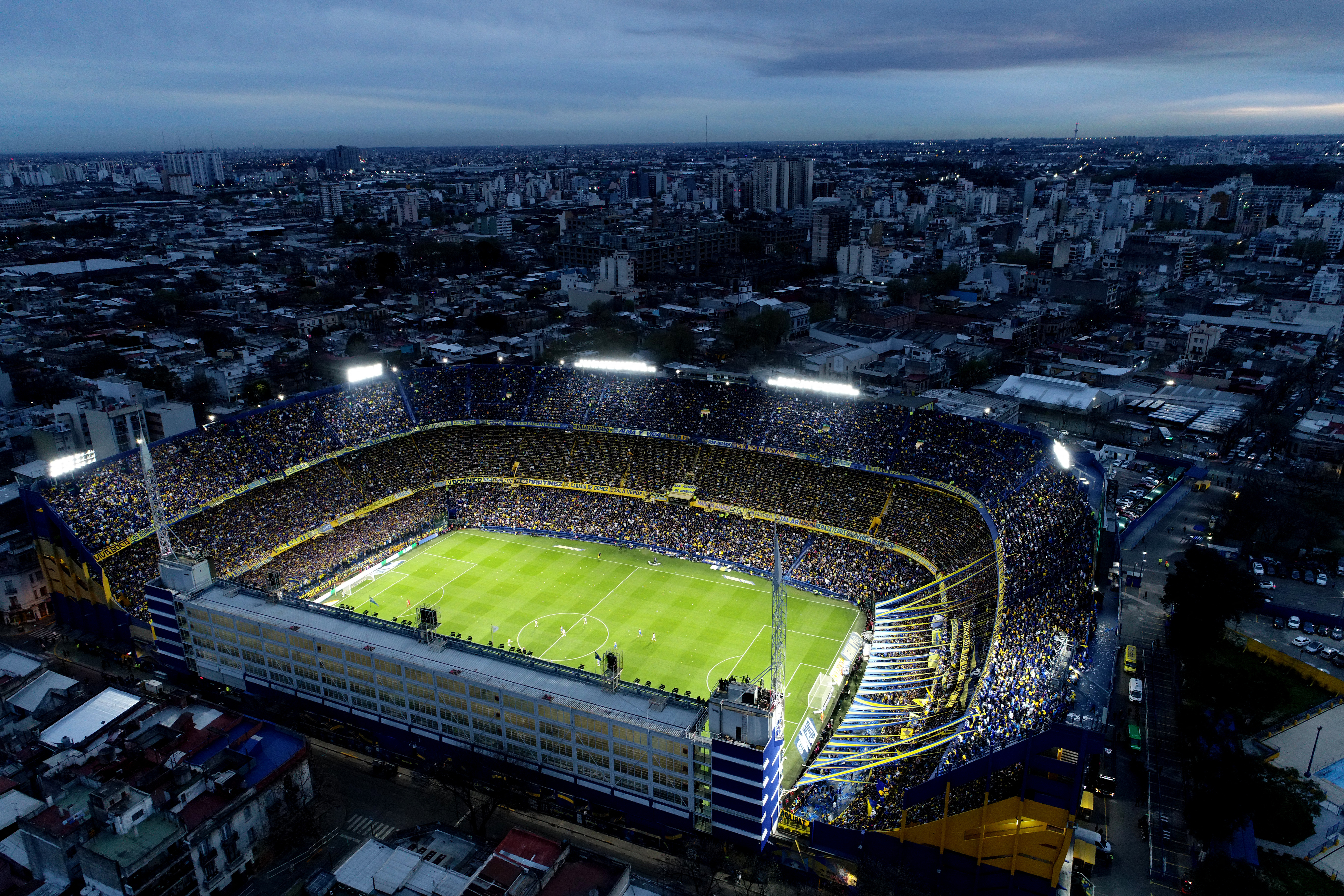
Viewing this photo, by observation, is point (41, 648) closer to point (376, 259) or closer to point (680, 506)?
point (680, 506)

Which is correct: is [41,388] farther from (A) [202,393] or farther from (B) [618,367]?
(B) [618,367]

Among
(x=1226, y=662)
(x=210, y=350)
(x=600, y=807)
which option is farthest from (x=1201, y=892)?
(x=210, y=350)

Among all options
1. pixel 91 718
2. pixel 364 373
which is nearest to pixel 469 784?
pixel 91 718

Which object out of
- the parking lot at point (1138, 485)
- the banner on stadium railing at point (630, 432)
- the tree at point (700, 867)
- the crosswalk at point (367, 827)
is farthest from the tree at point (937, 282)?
the crosswalk at point (367, 827)

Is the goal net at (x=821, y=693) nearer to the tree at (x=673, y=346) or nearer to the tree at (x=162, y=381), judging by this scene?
the tree at (x=673, y=346)

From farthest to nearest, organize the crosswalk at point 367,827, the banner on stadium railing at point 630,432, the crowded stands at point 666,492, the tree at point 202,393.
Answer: the tree at point 202,393, the banner on stadium railing at point 630,432, the crowded stands at point 666,492, the crosswalk at point 367,827

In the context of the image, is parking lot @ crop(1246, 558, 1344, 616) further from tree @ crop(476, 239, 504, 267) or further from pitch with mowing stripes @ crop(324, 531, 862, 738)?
tree @ crop(476, 239, 504, 267)
